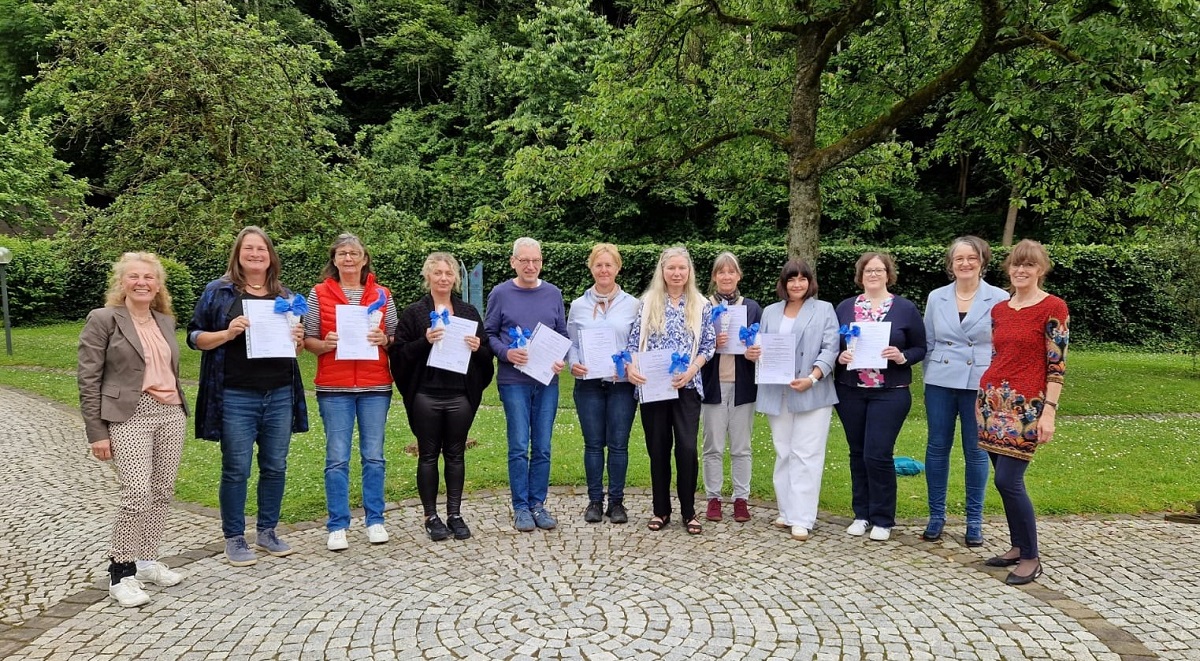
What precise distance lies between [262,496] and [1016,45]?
10596 millimetres

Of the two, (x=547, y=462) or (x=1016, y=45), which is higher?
(x=1016, y=45)

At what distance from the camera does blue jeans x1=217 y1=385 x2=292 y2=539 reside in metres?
4.88

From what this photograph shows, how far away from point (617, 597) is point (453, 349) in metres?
2.03

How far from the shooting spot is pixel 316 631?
407 centimetres

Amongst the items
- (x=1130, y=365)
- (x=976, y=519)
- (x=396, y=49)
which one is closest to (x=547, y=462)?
(x=976, y=519)

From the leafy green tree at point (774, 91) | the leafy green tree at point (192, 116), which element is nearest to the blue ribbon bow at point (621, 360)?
the leafy green tree at point (774, 91)

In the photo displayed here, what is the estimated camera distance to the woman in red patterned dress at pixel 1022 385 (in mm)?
4648

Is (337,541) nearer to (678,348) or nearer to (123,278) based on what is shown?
Answer: (123,278)

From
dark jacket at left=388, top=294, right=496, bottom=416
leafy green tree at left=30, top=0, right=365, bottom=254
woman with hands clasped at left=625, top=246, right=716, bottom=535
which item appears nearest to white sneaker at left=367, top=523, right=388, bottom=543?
dark jacket at left=388, top=294, right=496, bottom=416

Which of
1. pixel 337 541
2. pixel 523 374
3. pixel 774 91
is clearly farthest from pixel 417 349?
pixel 774 91

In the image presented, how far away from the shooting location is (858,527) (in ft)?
18.5

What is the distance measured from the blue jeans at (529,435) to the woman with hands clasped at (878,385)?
224cm

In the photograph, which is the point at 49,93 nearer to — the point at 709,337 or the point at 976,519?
the point at 709,337

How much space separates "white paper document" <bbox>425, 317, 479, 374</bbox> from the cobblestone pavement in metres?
1.35
